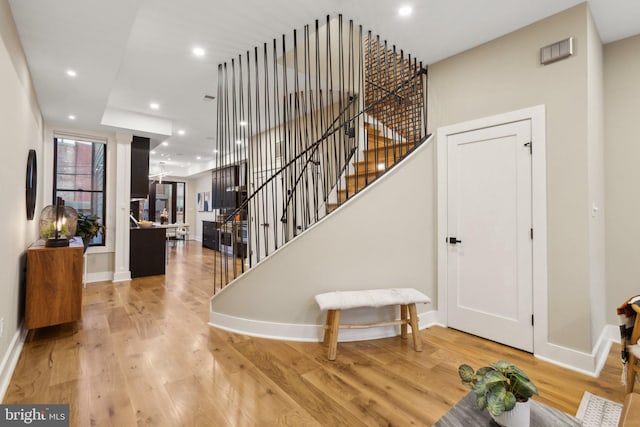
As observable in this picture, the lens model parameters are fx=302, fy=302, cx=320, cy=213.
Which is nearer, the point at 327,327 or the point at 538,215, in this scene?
the point at 538,215

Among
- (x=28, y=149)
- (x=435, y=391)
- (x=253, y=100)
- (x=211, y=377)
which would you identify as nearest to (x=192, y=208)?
(x=253, y=100)

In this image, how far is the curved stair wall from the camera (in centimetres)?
296

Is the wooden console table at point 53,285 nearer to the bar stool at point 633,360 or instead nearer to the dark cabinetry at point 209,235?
the bar stool at point 633,360

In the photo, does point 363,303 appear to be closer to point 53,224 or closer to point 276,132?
point 53,224

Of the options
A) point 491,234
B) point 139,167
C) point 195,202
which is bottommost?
point 491,234

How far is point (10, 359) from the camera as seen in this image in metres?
2.40

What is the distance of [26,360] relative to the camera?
254cm

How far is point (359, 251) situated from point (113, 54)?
299cm

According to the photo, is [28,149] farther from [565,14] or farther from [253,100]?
[565,14]

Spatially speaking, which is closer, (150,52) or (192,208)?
(150,52)

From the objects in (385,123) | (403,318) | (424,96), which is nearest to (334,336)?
(403,318)

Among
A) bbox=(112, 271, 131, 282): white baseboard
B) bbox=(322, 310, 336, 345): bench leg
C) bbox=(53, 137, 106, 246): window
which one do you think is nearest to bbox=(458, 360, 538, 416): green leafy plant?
bbox=(322, 310, 336, 345): bench leg

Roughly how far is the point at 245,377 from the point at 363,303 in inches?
43.4

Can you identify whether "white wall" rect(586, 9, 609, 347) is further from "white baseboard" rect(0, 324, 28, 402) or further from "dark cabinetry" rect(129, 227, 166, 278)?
"dark cabinetry" rect(129, 227, 166, 278)
